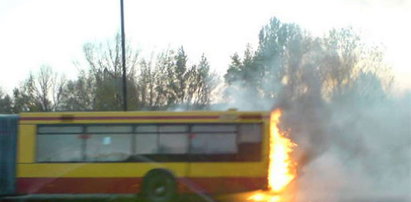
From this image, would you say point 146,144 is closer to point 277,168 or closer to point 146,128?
point 146,128

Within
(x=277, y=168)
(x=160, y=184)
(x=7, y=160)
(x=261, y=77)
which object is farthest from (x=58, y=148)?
(x=261, y=77)

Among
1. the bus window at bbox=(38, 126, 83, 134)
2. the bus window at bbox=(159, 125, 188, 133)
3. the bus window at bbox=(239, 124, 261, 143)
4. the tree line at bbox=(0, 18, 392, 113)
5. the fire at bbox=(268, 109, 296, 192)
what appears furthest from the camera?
the tree line at bbox=(0, 18, 392, 113)

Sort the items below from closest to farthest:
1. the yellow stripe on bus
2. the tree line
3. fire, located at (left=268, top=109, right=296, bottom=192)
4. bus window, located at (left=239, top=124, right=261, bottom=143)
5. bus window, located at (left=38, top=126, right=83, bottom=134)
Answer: the yellow stripe on bus → bus window, located at (left=239, top=124, right=261, bottom=143) → bus window, located at (left=38, top=126, right=83, bottom=134) → fire, located at (left=268, top=109, right=296, bottom=192) → the tree line

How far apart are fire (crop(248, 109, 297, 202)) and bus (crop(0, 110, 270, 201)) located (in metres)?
0.81

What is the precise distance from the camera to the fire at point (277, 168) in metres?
14.1

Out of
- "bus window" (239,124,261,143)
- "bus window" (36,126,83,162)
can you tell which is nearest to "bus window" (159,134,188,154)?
"bus window" (239,124,261,143)

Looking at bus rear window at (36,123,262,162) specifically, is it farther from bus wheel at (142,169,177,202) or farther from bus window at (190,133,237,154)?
bus wheel at (142,169,177,202)

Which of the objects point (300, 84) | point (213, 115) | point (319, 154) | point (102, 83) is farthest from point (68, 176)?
point (102, 83)

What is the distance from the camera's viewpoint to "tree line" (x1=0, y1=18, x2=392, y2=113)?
27.5 meters

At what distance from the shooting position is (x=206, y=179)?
13.4 meters

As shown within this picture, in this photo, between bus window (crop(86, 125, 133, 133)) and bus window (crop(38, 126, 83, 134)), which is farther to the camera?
bus window (crop(38, 126, 83, 134))

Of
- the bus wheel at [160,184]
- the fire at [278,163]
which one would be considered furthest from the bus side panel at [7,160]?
the fire at [278,163]

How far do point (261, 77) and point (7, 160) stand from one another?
19326 mm

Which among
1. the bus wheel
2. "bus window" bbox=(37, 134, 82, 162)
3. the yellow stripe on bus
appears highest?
"bus window" bbox=(37, 134, 82, 162)
